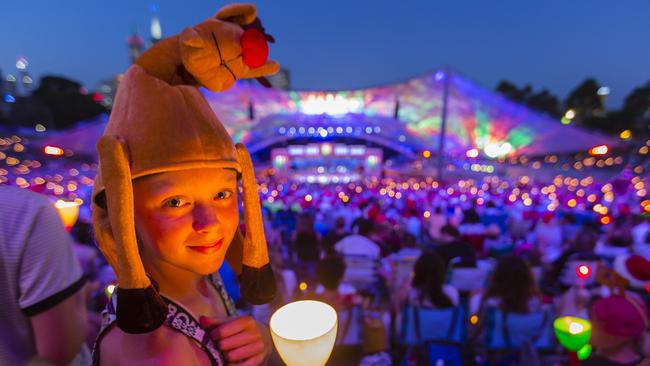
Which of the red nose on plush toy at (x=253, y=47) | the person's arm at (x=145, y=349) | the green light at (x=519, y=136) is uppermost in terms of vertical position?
the green light at (x=519, y=136)

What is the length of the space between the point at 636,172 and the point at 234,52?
88.2 ft

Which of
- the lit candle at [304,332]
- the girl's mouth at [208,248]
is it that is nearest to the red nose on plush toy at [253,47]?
the girl's mouth at [208,248]

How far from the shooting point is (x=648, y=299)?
2971 millimetres

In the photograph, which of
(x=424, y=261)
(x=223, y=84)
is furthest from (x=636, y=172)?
(x=223, y=84)

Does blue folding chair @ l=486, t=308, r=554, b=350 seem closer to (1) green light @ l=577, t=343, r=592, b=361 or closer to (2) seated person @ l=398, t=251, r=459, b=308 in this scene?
(2) seated person @ l=398, t=251, r=459, b=308

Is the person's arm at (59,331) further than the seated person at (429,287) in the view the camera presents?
No

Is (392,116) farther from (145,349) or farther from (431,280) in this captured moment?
(145,349)

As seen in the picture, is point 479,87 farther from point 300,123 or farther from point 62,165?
point 62,165

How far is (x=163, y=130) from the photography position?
1.11m

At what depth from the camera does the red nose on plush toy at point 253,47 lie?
1.19m

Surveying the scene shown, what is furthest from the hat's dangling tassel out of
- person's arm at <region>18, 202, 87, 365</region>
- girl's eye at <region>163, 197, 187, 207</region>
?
person's arm at <region>18, 202, 87, 365</region>

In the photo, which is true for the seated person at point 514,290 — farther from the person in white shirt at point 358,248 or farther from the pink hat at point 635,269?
the person in white shirt at point 358,248

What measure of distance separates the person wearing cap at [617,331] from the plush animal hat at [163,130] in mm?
2075

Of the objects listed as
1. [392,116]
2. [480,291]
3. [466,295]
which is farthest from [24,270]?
[392,116]
